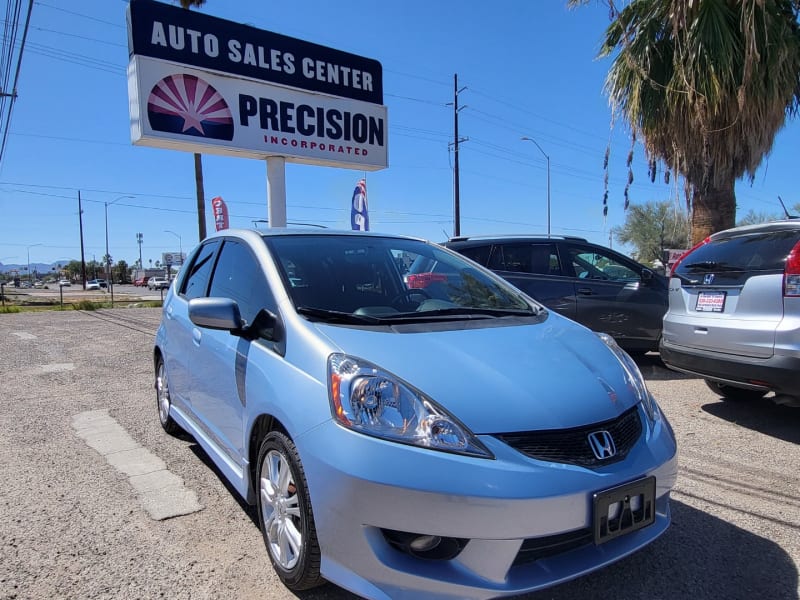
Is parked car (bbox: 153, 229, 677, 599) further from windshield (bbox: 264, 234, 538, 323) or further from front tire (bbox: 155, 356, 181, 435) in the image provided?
front tire (bbox: 155, 356, 181, 435)

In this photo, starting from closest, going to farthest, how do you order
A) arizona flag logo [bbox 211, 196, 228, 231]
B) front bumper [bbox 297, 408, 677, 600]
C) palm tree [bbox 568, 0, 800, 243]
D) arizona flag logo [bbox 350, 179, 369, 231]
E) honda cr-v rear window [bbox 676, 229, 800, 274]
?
front bumper [bbox 297, 408, 677, 600], honda cr-v rear window [bbox 676, 229, 800, 274], palm tree [bbox 568, 0, 800, 243], arizona flag logo [bbox 350, 179, 369, 231], arizona flag logo [bbox 211, 196, 228, 231]

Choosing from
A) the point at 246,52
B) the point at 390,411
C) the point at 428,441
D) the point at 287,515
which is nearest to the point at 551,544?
the point at 428,441

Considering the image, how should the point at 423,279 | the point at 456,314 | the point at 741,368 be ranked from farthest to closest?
the point at 741,368 < the point at 423,279 < the point at 456,314

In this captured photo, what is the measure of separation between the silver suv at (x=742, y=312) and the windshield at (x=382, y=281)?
1.99m

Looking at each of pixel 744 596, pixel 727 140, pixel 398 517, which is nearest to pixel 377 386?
pixel 398 517

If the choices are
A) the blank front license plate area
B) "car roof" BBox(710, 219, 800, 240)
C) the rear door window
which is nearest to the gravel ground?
the blank front license plate area

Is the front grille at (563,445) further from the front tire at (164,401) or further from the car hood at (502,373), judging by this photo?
the front tire at (164,401)

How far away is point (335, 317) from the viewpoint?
2.43 metres

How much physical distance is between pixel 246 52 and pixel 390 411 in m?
10.3

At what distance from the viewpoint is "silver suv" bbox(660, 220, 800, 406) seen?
3.74m

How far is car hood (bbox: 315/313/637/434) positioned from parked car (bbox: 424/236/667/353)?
4303 mm

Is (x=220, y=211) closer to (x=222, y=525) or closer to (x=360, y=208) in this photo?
(x=360, y=208)

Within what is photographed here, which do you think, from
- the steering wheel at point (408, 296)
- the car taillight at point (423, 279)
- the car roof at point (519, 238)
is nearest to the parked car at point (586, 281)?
the car roof at point (519, 238)

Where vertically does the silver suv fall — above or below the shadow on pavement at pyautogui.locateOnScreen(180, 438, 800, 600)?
above
